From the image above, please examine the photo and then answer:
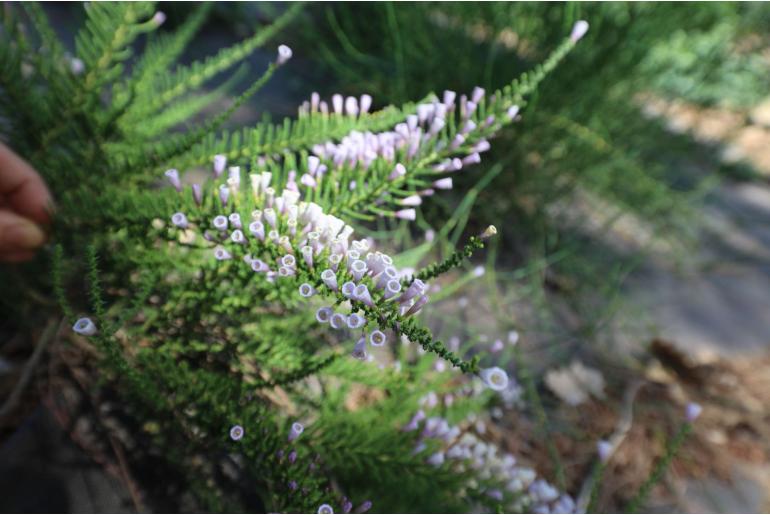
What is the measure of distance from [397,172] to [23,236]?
24.6 inches

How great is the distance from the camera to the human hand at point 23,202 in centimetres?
88

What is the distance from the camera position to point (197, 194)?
0.67 metres

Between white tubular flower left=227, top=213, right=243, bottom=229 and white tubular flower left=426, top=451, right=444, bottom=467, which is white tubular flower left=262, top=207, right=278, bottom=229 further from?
white tubular flower left=426, top=451, right=444, bottom=467

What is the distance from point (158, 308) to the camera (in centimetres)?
89

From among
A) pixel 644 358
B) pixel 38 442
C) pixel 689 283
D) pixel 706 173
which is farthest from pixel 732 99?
pixel 38 442

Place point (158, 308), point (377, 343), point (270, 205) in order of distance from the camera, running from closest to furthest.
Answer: point (377, 343)
point (270, 205)
point (158, 308)

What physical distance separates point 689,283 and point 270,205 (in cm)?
229

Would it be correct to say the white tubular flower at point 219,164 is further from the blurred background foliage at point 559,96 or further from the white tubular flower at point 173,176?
the blurred background foliage at point 559,96

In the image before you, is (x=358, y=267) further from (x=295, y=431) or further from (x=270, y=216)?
(x=295, y=431)

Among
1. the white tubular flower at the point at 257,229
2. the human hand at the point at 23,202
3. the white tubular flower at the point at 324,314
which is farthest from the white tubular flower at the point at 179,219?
the human hand at the point at 23,202

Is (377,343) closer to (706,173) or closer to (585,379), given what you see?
(585,379)

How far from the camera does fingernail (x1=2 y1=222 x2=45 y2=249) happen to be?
857 mm

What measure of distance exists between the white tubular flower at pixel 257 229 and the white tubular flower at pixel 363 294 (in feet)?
0.53

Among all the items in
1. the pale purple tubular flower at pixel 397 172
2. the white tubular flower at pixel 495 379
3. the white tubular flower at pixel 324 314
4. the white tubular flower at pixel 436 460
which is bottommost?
the white tubular flower at pixel 436 460
